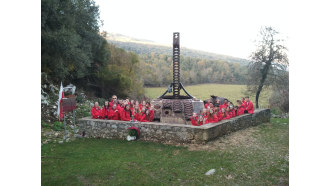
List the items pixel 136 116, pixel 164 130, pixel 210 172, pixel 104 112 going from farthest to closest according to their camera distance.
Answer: pixel 104 112
pixel 136 116
pixel 164 130
pixel 210 172

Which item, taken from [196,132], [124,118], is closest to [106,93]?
[124,118]

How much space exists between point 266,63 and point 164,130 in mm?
4767

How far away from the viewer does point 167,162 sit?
4.69 m

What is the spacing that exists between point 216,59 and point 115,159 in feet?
25.2

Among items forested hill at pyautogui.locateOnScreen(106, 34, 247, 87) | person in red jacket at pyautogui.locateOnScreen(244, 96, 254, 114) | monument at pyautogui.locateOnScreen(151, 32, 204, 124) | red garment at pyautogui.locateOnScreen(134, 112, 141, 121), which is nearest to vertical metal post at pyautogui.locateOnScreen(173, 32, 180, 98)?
monument at pyautogui.locateOnScreen(151, 32, 204, 124)

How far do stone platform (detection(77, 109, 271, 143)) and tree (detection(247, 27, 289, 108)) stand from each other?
5.77ft

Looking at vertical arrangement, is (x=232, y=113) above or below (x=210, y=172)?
above

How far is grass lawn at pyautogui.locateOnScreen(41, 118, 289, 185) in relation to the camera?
3826 millimetres

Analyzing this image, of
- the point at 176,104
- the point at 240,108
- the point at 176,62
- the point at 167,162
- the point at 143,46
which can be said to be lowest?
the point at 167,162

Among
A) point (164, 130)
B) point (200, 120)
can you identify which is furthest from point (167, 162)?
point (200, 120)

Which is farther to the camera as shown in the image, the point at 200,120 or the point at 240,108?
the point at 240,108

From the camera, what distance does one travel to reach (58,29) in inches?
325

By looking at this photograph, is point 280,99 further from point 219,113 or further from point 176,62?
point 176,62

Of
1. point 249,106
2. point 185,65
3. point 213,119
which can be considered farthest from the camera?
point 185,65
